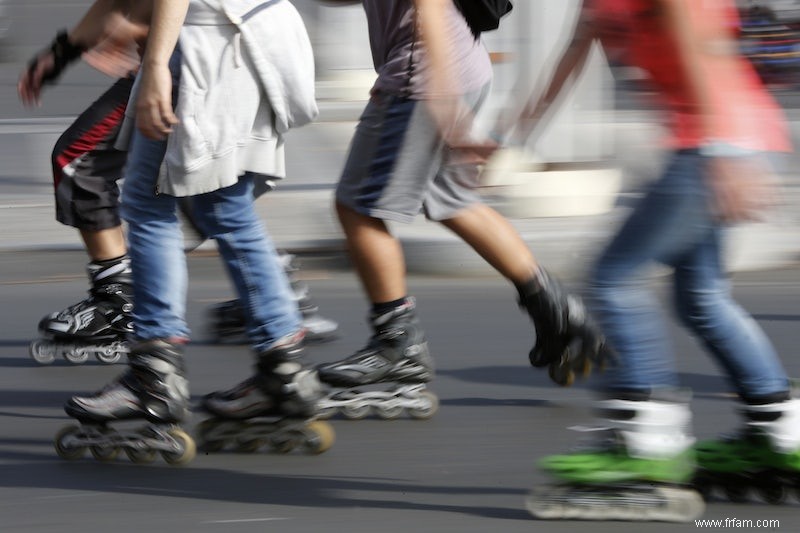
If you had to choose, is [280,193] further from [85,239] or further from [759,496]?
[759,496]

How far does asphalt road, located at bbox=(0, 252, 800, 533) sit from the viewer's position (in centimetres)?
355

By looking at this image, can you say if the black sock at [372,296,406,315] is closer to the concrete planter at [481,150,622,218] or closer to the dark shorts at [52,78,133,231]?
the dark shorts at [52,78,133,231]

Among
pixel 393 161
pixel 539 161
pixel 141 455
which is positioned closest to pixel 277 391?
pixel 141 455

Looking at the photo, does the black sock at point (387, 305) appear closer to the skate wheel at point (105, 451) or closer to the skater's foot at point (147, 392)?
the skater's foot at point (147, 392)

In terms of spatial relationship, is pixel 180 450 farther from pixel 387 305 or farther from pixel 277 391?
pixel 387 305

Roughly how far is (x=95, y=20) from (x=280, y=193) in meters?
3.89

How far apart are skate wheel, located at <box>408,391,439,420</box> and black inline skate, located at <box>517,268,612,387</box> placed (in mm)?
372

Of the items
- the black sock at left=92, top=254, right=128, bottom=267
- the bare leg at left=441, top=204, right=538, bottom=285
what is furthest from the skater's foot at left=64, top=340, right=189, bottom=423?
the black sock at left=92, top=254, right=128, bottom=267

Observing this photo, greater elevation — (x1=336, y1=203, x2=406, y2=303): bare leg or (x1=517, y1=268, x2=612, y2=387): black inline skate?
(x1=336, y1=203, x2=406, y2=303): bare leg

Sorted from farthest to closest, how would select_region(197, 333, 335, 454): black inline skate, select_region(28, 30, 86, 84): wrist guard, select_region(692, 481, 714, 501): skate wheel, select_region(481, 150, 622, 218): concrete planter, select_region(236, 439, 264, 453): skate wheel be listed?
select_region(481, 150, 622, 218): concrete planter
select_region(28, 30, 86, 84): wrist guard
select_region(236, 439, 264, 453): skate wheel
select_region(197, 333, 335, 454): black inline skate
select_region(692, 481, 714, 501): skate wheel

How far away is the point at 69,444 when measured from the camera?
158 inches

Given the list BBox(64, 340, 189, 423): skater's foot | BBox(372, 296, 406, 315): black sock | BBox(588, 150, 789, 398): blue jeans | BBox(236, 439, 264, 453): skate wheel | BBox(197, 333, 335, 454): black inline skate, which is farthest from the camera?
BBox(372, 296, 406, 315): black sock

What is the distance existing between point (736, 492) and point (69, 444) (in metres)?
1.89

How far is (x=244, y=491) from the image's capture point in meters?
3.77
